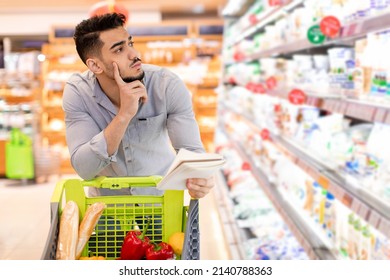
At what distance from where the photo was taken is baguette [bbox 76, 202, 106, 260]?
1.56 m

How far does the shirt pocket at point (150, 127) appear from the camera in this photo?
6.67ft

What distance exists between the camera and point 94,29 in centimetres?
189

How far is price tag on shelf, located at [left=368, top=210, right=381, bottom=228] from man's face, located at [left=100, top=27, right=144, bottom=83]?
2.85 ft

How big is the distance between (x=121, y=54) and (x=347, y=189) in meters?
1.01

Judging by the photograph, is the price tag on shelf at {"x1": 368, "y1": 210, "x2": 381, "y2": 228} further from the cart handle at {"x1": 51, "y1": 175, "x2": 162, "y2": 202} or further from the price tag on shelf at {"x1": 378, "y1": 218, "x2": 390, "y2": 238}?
the cart handle at {"x1": 51, "y1": 175, "x2": 162, "y2": 202}

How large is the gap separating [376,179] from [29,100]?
645cm

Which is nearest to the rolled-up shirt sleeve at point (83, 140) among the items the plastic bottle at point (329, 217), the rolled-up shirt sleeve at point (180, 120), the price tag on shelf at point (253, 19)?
the rolled-up shirt sleeve at point (180, 120)

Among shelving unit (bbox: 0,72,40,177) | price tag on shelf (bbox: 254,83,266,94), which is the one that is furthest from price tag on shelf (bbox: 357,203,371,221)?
shelving unit (bbox: 0,72,40,177)

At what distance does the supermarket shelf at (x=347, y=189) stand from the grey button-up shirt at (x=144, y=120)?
60 cm

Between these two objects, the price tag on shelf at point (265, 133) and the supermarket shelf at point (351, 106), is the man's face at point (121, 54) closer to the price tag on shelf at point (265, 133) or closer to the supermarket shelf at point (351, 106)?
the supermarket shelf at point (351, 106)

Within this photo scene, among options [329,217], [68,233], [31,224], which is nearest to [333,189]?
[329,217]

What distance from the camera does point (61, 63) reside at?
868cm

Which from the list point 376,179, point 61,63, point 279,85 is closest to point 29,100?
point 61,63
